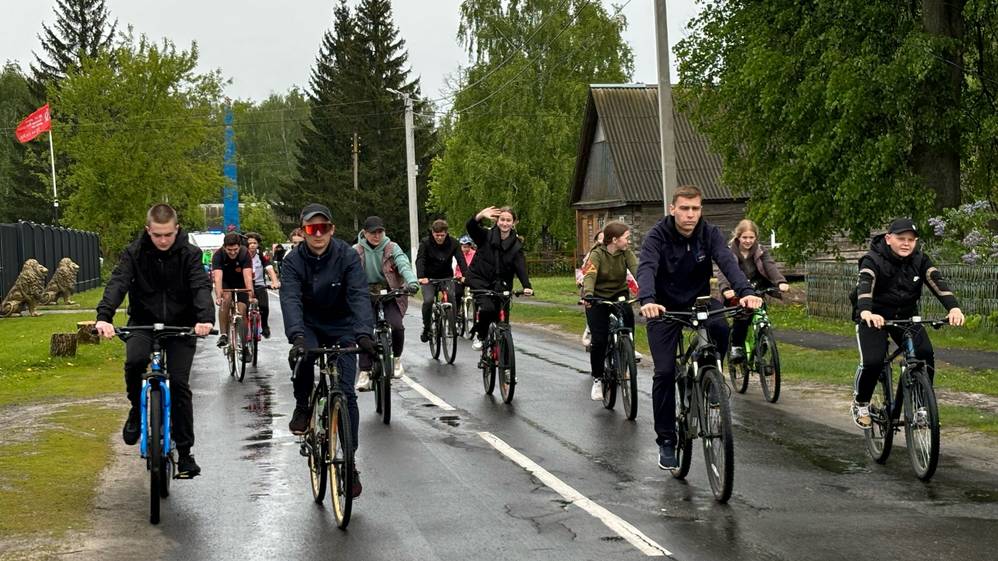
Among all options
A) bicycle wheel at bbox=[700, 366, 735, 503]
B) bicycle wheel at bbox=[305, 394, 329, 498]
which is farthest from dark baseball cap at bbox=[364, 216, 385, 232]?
bicycle wheel at bbox=[700, 366, 735, 503]

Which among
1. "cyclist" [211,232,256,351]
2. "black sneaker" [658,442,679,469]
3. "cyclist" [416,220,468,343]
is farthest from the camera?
"cyclist" [211,232,256,351]

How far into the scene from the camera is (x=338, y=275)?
8.29 meters

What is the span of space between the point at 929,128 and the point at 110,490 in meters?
19.6

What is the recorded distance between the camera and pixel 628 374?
38.9 feet

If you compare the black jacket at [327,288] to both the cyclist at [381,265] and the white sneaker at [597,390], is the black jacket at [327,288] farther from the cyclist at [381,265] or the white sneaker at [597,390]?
the white sneaker at [597,390]

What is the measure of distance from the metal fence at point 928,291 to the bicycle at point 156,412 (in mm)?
15495

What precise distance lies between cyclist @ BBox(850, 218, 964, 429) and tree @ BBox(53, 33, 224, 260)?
4683cm

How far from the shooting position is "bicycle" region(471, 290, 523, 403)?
13.1m

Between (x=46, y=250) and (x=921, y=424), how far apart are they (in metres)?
35.6

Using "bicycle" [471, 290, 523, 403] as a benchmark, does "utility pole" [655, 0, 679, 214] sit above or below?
above

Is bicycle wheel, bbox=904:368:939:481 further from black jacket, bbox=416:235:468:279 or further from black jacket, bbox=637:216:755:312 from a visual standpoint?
black jacket, bbox=416:235:468:279

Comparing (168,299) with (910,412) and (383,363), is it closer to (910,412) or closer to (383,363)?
(383,363)

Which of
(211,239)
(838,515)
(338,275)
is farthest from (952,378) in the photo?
(211,239)

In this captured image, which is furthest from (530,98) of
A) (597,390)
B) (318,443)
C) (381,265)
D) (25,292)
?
(318,443)
